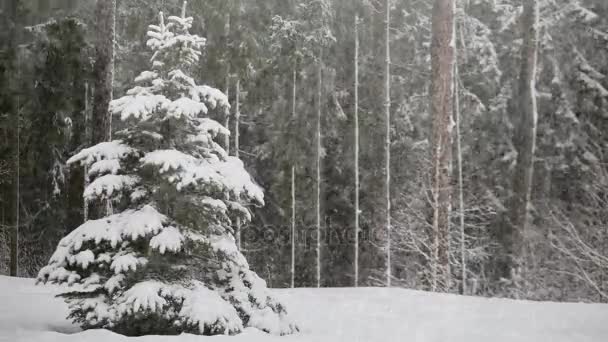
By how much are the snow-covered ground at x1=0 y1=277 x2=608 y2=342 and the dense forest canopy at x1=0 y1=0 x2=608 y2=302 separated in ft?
15.9

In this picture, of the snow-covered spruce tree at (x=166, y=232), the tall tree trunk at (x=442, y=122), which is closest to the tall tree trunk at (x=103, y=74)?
the snow-covered spruce tree at (x=166, y=232)

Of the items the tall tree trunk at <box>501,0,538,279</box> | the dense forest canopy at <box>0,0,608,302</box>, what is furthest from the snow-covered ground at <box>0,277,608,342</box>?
the tall tree trunk at <box>501,0,538,279</box>

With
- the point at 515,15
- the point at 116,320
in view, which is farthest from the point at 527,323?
the point at 515,15

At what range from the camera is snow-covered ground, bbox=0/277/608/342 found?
6062 mm

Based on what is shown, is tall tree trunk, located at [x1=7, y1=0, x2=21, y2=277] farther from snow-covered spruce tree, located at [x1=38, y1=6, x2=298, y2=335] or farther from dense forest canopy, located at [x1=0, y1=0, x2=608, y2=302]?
snow-covered spruce tree, located at [x1=38, y1=6, x2=298, y2=335]

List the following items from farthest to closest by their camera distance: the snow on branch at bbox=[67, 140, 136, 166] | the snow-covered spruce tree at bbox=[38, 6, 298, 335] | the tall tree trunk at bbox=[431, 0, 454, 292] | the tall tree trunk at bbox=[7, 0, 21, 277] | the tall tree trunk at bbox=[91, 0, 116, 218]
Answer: the tall tree trunk at bbox=[7, 0, 21, 277] → the tall tree trunk at bbox=[431, 0, 454, 292] → the tall tree trunk at bbox=[91, 0, 116, 218] → the snow on branch at bbox=[67, 140, 136, 166] → the snow-covered spruce tree at bbox=[38, 6, 298, 335]

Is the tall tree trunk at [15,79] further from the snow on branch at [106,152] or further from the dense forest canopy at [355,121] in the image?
the snow on branch at [106,152]

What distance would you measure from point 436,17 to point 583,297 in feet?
19.2

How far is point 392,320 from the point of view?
723 centimetres

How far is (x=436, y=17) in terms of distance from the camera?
1085 cm

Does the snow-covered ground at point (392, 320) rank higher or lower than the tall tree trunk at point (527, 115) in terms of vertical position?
lower

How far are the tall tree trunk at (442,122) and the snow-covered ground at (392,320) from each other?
1.87 metres

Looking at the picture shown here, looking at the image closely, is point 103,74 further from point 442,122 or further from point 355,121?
point 355,121

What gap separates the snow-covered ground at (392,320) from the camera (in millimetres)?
6062
